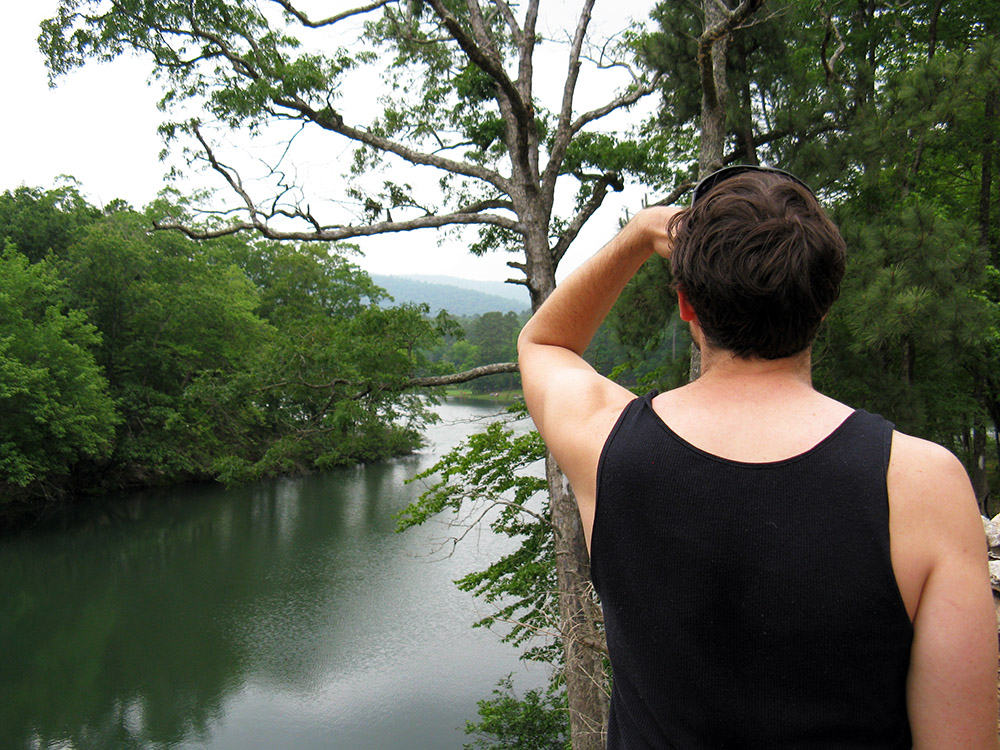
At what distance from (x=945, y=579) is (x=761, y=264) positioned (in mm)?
297

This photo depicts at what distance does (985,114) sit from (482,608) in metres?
10.4

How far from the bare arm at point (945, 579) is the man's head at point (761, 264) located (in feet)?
0.50


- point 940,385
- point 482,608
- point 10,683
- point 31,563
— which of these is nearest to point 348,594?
point 482,608

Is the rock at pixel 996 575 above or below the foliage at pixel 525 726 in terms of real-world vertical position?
above

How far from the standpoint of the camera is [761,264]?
0.64 metres

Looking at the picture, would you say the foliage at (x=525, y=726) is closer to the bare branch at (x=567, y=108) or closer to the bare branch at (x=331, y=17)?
the bare branch at (x=567, y=108)

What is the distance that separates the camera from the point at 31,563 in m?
15.0

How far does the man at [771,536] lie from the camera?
56cm

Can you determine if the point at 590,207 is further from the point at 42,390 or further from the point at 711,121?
the point at 42,390

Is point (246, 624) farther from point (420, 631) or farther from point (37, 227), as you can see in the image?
point (37, 227)

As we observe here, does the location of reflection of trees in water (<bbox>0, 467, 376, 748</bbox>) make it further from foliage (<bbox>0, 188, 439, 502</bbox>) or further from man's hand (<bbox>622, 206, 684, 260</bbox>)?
man's hand (<bbox>622, 206, 684, 260</bbox>)

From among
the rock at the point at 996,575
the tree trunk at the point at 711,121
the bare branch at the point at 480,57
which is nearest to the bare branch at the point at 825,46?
the tree trunk at the point at 711,121

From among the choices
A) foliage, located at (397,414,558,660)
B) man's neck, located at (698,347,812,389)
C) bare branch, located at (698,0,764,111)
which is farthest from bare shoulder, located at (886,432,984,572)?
foliage, located at (397,414,558,660)

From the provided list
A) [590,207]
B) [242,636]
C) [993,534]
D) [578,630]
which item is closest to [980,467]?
[590,207]
